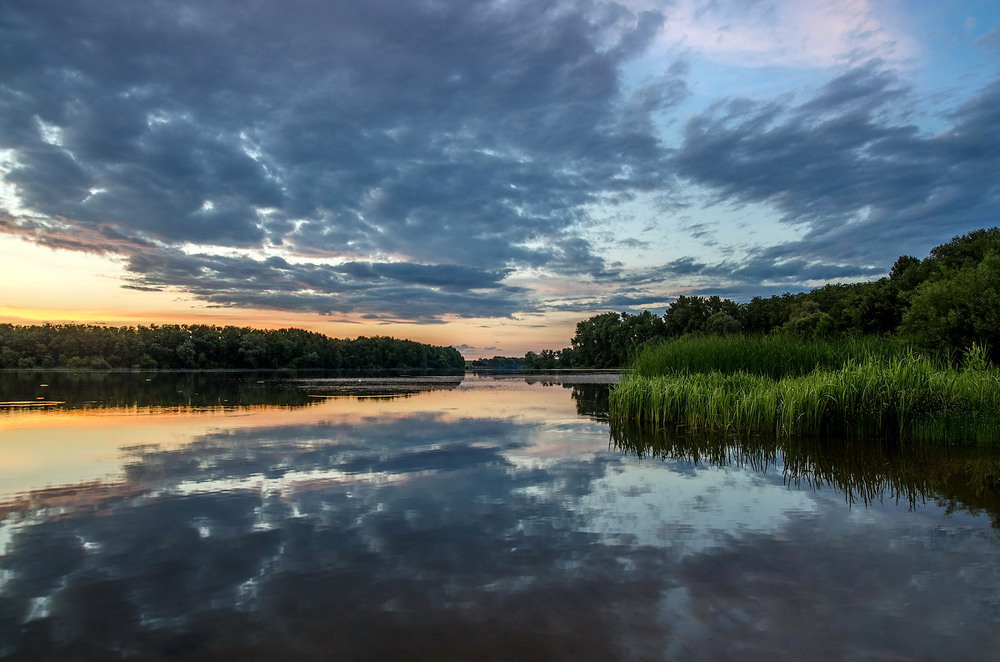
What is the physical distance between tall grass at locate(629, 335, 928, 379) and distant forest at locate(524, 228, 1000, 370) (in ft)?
15.7

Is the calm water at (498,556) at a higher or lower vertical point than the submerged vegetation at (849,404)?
lower

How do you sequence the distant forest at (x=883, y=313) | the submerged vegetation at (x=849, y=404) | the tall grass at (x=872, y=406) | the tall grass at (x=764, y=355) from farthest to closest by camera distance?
the distant forest at (x=883, y=313) → the tall grass at (x=764, y=355) → the submerged vegetation at (x=849, y=404) → the tall grass at (x=872, y=406)

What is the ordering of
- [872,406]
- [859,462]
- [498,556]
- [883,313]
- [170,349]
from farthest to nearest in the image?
[170,349], [883,313], [872,406], [859,462], [498,556]

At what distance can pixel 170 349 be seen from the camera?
107 meters

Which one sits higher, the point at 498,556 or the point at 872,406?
the point at 872,406

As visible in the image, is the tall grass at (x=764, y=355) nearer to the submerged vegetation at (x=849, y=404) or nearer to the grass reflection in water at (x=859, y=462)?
the submerged vegetation at (x=849, y=404)

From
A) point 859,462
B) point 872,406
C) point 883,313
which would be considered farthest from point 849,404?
point 883,313

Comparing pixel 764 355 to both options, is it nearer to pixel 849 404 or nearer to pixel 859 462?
pixel 849 404

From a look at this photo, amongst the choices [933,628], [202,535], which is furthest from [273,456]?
[933,628]

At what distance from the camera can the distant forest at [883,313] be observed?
28.1 m

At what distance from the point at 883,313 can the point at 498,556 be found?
207ft

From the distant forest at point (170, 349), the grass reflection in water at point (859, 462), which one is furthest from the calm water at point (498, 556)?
the distant forest at point (170, 349)

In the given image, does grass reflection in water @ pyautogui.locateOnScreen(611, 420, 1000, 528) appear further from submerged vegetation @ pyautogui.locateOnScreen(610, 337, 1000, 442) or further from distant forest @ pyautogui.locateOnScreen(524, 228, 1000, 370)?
distant forest @ pyautogui.locateOnScreen(524, 228, 1000, 370)

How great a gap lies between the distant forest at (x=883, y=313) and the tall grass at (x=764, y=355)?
478cm
